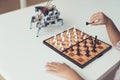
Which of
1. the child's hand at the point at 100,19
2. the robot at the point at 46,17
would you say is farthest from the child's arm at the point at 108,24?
the robot at the point at 46,17

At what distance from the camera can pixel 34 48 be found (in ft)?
2.92

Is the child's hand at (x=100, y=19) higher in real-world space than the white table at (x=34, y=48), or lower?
higher

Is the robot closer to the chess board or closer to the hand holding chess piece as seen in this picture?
the chess board

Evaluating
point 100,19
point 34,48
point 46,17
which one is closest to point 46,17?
point 46,17

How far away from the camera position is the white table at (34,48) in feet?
2.49

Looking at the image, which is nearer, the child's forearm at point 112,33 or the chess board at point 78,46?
the chess board at point 78,46

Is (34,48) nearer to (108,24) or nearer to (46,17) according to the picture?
(46,17)

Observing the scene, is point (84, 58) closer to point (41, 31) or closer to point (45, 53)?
point (45, 53)

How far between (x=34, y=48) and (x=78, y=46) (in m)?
0.20

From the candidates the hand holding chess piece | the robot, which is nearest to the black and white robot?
the robot

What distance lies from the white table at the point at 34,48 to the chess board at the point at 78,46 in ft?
0.06

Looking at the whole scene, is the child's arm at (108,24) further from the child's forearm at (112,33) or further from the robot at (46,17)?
the robot at (46,17)

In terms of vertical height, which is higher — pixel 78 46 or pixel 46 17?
pixel 46 17

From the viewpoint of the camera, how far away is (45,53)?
86cm
